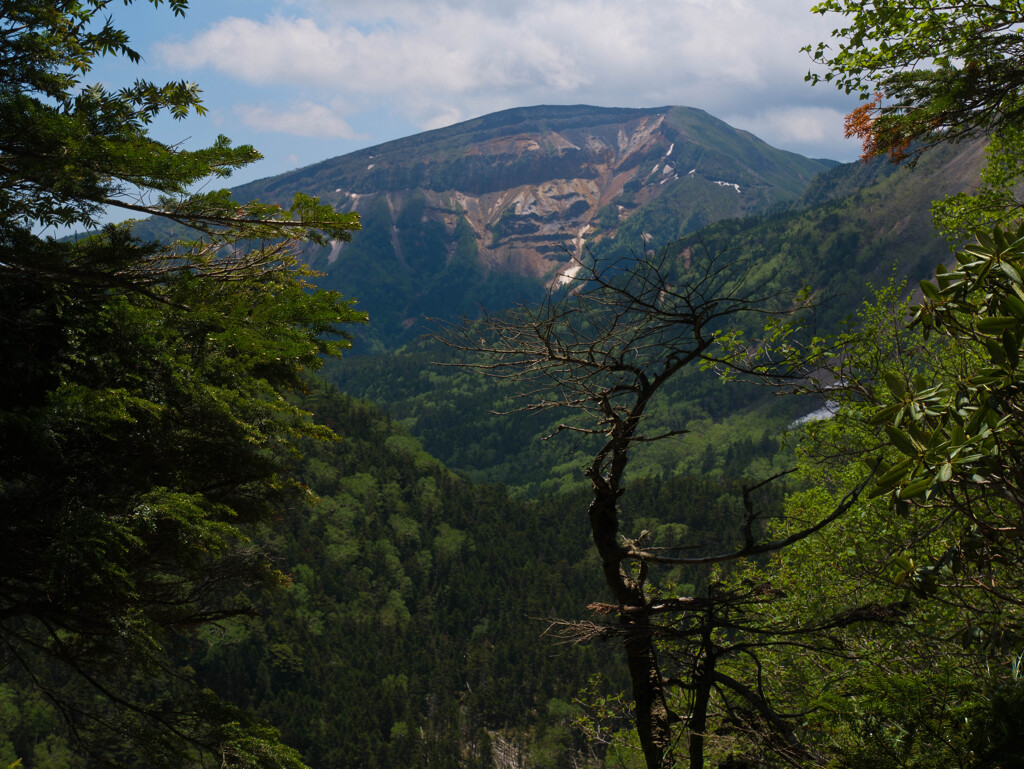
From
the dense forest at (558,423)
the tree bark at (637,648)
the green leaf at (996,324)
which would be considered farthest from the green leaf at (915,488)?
the tree bark at (637,648)

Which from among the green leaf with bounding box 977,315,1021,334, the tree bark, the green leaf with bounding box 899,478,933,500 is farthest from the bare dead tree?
the green leaf with bounding box 977,315,1021,334

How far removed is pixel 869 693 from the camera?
16.1 ft

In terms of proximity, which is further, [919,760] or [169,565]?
[169,565]

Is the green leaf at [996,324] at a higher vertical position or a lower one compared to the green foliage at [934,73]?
lower

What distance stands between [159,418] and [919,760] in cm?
675

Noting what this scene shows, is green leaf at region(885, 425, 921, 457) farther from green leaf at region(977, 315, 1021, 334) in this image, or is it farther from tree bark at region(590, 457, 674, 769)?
tree bark at region(590, 457, 674, 769)

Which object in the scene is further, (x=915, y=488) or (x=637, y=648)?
(x=637, y=648)

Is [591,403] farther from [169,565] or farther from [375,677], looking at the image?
[375,677]

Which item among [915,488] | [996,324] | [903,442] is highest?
[996,324]

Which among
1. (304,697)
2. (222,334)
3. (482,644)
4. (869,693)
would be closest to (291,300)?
(222,334)

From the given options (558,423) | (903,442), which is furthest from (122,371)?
(903,442)

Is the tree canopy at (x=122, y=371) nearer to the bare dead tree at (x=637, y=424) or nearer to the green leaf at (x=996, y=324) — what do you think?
the bare dead tree at (x=637, y=424)

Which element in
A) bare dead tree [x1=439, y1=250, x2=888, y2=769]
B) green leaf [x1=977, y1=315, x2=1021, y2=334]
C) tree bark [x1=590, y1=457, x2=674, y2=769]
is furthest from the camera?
tree bark [x1=590, y1=457, x2=674, y2=769]

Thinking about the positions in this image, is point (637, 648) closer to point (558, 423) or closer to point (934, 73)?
point (558, 423)
